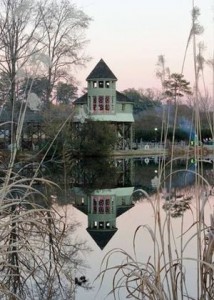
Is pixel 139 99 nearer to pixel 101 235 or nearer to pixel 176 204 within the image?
pixel 101 235

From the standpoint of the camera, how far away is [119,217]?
8.04m

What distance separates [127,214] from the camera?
8.29 m

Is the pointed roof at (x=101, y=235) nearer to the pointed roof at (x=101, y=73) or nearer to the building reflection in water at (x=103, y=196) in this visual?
the building reflection in water at (x=103, y=196)

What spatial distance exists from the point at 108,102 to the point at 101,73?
1.63m

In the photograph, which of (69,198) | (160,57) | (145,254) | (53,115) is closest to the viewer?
(160,57)

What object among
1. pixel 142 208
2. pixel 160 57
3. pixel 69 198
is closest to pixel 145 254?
pixel 160 57

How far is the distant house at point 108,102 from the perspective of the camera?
28.0 meters

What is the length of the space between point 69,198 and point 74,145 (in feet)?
40.1

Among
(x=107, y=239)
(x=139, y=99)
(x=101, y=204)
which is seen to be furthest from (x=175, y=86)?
(x=139, y=99)

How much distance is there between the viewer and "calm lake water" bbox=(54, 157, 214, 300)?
2846 mm

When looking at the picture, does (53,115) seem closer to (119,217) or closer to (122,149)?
(122,149)

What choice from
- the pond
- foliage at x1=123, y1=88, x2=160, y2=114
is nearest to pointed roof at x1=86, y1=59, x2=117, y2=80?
foliage at x1=123, y1=88, x2=160, y2=114

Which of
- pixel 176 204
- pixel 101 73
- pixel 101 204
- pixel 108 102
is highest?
pixel 101 73

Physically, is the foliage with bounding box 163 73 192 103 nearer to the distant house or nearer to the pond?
the pond
